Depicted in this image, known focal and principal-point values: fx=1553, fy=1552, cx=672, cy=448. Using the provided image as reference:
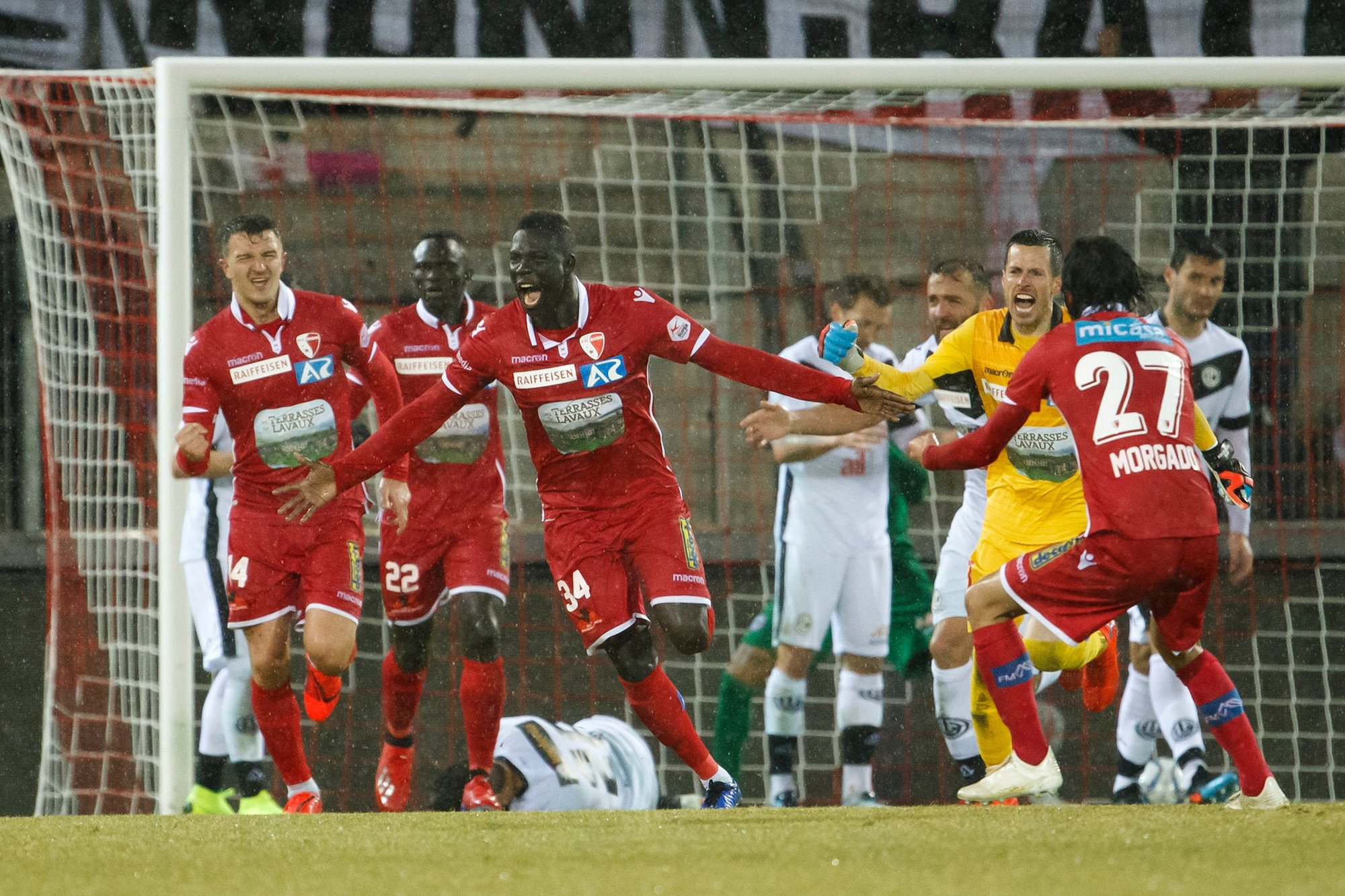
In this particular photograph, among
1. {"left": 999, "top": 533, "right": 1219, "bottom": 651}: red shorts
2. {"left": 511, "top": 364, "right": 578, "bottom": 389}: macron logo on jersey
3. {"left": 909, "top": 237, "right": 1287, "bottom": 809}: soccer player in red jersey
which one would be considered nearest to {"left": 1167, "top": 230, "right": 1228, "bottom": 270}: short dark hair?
{"left": 909, "top": 237, "right": 1287, "bottom": 809}: soccer player in red jersey

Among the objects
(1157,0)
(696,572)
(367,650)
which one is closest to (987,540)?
(696,572)

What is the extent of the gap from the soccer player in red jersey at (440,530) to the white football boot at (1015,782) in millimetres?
1834

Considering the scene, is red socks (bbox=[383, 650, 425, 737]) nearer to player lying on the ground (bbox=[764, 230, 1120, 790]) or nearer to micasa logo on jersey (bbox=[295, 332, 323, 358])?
micasa logo on jersey (bbox=[295, 332, 323, 358])

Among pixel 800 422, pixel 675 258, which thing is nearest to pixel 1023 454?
pixel 800 422

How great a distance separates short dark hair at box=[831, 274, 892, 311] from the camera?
572cm

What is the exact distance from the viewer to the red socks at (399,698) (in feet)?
17.8

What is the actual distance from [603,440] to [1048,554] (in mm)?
1350

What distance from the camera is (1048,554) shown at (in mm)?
3998

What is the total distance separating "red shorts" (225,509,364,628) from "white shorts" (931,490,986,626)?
191cm

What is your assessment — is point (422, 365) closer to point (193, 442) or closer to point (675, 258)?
point (193, 442)

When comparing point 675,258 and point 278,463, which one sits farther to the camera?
point 675,258

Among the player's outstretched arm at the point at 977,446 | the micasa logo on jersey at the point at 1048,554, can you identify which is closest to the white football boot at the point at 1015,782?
the micasa logo on jersey at the point at 1048,554

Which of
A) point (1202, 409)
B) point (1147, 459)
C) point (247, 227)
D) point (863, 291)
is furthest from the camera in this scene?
point (863, 291)

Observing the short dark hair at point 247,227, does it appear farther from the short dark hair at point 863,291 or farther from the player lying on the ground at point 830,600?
the short dark hair at point 863,291
